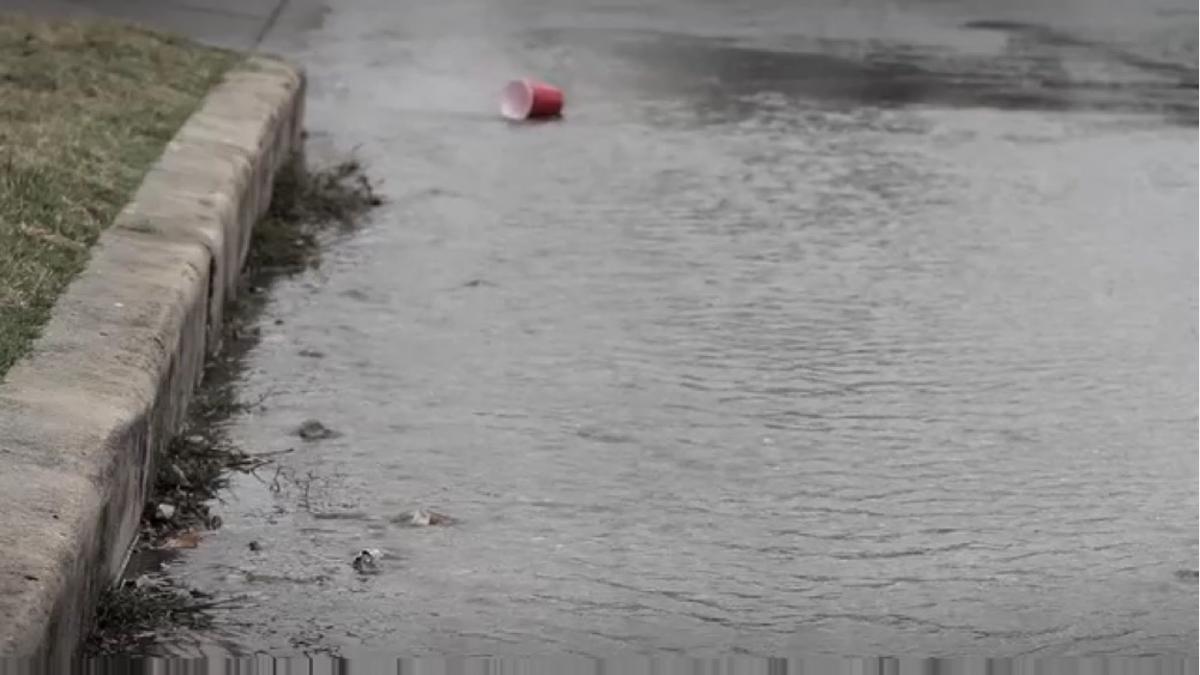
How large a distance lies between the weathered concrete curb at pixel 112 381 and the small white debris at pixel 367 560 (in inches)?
18.0

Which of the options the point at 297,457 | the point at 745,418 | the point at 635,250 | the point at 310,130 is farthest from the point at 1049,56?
the point at 297,457

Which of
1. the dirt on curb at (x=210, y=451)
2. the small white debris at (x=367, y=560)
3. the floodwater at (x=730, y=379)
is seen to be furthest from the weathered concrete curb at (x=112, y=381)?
the small white debris at (x=367, y=560)

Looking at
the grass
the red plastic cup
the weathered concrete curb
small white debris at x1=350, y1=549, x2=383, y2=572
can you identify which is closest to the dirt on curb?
the weathered concrete curb

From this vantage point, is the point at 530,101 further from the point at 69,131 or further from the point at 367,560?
the point at 367,560

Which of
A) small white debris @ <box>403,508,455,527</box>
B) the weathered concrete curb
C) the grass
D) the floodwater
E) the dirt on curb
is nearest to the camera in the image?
the weathered concrete curb

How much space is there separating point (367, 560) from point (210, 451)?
2.56 feet

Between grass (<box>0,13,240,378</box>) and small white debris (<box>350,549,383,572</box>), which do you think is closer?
small white debris (<box>350,549,383,572</box>)

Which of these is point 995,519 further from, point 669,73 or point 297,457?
point 669,73

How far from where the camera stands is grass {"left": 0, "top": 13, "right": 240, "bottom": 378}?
562 cm

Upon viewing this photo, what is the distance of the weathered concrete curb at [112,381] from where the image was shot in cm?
386

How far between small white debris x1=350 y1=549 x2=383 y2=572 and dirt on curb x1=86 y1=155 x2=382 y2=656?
1.11 ft

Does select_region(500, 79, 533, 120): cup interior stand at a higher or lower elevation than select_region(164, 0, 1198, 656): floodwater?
lower

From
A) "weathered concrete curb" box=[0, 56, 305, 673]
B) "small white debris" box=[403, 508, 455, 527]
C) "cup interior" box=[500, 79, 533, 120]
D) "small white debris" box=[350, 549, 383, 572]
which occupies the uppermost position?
"weathered concrete curb" box=[0, 56, 305, 673]

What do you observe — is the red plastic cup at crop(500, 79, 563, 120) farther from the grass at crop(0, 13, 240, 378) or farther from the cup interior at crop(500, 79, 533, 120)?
the grass at crop(0, 13, 240, 378)
